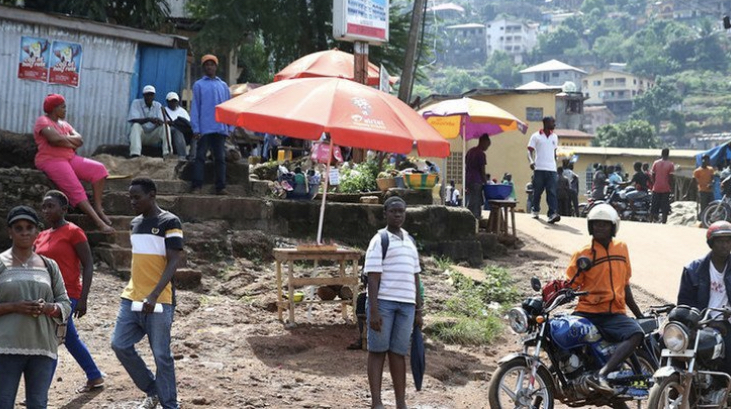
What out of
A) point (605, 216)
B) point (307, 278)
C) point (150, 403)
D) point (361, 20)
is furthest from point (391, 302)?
point (361, 20)

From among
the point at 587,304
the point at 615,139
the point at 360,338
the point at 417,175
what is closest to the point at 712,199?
the point at 417,175

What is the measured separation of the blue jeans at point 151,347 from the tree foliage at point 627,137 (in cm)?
6849

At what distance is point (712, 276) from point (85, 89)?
393 inches

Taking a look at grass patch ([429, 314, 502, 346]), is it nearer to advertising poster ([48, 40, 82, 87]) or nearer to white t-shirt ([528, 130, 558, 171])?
white t-shirt ([528, 130, 558, 171])

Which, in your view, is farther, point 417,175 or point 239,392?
point 417,175

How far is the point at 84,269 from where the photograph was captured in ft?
25.7

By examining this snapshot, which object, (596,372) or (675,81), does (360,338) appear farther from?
(675,81)

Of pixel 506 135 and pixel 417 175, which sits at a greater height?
pixel 506 135

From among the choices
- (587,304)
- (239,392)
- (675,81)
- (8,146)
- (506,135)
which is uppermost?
(675,81)

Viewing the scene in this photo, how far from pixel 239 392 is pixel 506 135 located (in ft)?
110

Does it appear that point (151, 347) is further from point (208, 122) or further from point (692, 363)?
point (208, 122)

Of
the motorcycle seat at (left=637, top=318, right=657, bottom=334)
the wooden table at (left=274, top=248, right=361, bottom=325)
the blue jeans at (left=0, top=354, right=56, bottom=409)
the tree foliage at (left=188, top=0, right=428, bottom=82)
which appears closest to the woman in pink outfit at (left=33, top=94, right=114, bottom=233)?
the wooden table at (left=274, top=248, right=361, bottom=325)

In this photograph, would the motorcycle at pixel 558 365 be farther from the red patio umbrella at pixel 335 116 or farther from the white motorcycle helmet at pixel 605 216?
the red patio umbrella at pixel 335 116

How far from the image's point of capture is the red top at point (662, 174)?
22.7m
